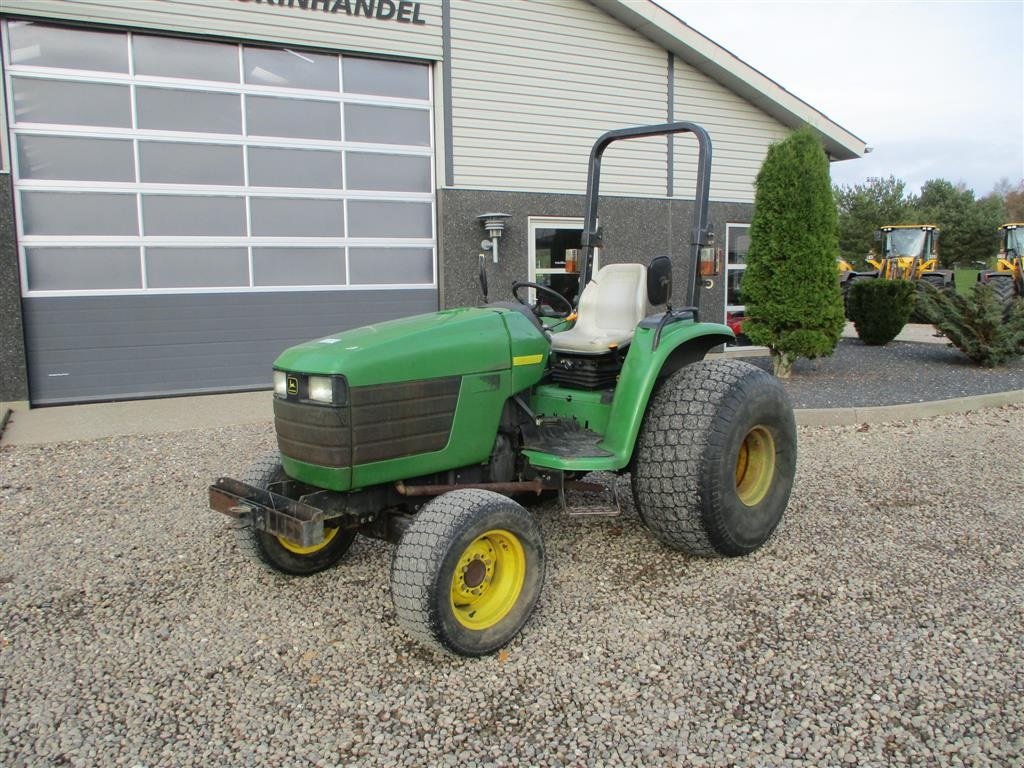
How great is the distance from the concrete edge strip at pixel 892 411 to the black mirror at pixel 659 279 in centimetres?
381

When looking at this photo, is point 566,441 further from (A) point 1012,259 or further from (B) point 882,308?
(A) point 1012,259

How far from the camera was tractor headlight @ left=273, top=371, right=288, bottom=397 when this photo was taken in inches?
124

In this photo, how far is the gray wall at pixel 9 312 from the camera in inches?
301

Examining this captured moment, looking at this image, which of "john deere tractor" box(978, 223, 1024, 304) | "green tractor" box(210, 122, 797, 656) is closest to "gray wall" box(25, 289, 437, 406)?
"green tractor" box(210, 122, 797, 656)

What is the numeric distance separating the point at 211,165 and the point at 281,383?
632 centimetres

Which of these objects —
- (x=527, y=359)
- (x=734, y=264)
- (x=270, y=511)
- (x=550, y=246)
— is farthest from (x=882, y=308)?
(x=270, y=511)

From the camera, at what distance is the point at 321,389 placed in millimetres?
A: 2990

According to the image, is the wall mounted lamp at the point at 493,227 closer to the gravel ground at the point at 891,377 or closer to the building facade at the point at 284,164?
the building facade at the point at 284,164

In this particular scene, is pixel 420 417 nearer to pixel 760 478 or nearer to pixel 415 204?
pixel 760 478

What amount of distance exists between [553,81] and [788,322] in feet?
14.4

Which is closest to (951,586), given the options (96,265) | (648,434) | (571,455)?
(648,434)

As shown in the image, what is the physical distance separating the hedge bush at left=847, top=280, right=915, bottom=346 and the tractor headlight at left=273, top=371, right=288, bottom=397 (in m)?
11.1

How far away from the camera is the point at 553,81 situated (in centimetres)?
1006

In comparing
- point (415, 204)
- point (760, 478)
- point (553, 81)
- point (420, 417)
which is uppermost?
point (553, 81)
